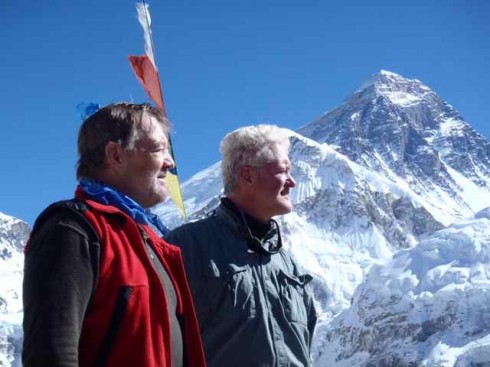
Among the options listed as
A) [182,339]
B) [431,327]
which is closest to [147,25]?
[182,339]

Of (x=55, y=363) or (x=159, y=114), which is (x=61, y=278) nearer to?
(x=55, y=363)

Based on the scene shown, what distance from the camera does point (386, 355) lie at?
145375 millimetres

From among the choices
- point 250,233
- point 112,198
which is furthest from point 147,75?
point 112,198

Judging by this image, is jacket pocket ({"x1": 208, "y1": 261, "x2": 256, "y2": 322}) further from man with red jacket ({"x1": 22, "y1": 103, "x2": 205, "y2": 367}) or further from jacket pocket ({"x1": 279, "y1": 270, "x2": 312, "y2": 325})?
man with red jacket ({"x1": 22, "y1": 103, "x2": 205, "y2": 367})

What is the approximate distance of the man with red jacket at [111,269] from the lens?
268 centimetres

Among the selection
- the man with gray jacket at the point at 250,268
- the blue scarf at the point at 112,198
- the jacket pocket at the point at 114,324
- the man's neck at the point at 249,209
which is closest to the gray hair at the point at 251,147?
the man with gray jacket at the point at 250,268

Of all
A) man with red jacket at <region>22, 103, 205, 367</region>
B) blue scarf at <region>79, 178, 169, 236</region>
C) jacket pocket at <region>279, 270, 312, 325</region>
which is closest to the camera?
man with red jacket at <region>22, 103, 205, 367</region>

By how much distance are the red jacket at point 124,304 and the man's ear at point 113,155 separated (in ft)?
0.97

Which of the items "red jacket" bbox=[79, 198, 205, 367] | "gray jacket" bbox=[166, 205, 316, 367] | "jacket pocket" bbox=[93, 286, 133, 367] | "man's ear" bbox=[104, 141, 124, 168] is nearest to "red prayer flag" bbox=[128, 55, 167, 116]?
"gray jacket" bbox=[166, 205, 316, 367]

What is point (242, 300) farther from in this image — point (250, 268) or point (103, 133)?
point (103, 133)

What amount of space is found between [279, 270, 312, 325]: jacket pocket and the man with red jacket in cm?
126

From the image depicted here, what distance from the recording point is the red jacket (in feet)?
9.11

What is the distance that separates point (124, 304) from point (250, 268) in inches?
66.7

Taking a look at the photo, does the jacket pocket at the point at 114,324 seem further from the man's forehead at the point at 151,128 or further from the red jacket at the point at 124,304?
the man's forehead at the point at 151,128
